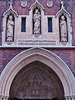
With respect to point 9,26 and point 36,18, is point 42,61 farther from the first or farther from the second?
point 9,26

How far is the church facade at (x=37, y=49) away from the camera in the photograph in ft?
32.1

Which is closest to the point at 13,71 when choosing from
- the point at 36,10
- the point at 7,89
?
the point at 7,89

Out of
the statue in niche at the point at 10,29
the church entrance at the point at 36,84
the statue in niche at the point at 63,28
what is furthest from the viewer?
the church entrance at the point at 36,84

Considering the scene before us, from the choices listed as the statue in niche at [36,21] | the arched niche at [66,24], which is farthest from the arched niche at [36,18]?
the arched niche at [66,24]

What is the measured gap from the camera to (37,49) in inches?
393

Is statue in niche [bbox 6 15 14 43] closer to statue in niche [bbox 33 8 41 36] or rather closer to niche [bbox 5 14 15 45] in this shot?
niche [bbox 5 14 15 45]

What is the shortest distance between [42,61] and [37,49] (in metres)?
0.61

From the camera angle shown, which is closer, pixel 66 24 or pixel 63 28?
pixel 63 28

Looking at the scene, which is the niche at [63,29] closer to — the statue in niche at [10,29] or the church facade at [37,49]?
the church facade at [37,49]

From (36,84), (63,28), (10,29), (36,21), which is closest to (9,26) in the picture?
(10,29)

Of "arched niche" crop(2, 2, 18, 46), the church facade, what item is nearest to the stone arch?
the church facade

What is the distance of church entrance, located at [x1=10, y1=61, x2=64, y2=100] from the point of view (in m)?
10.6

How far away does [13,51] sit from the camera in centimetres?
1002

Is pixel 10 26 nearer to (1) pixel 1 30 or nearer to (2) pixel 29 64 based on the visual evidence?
(1) pixel 1 30
